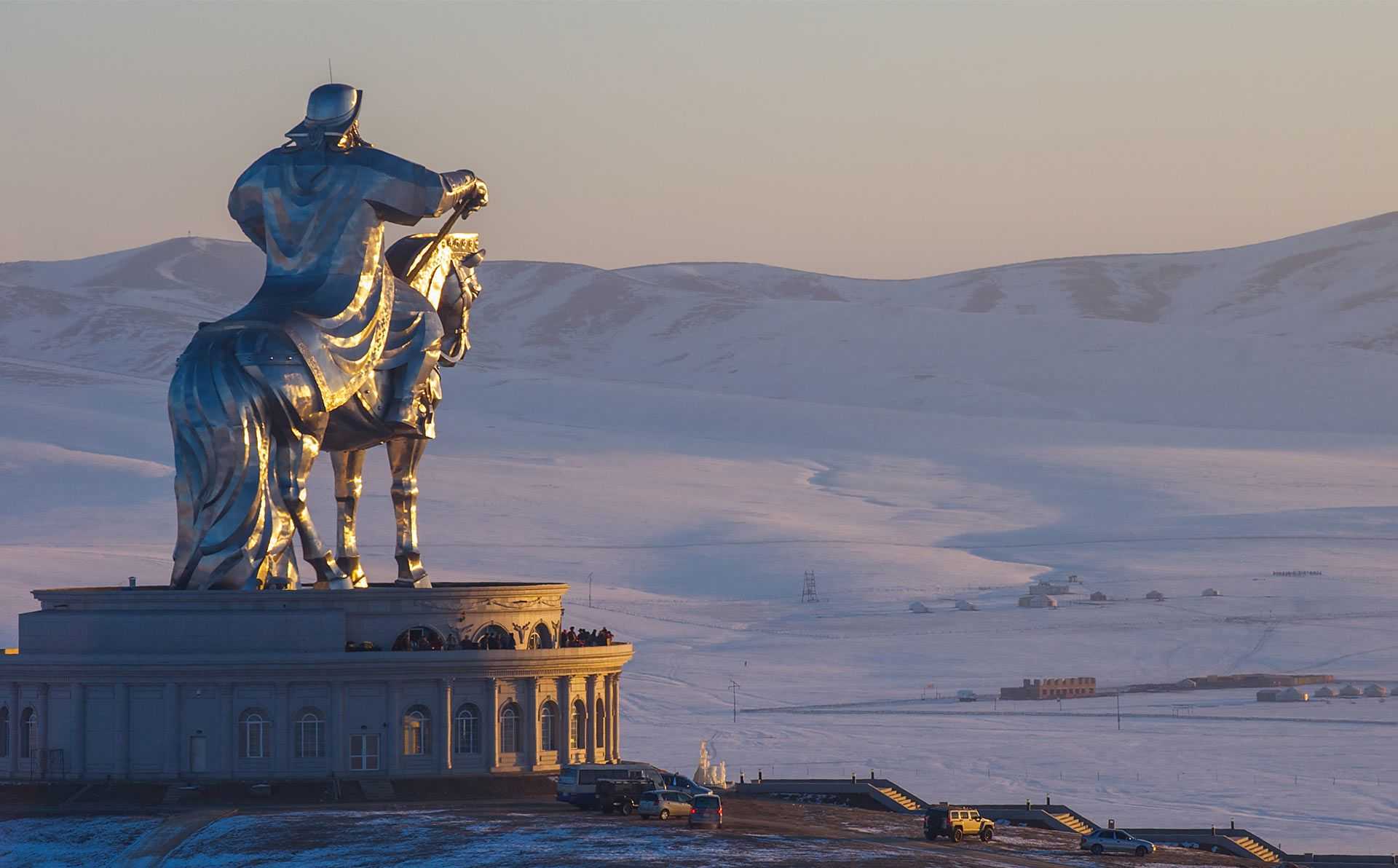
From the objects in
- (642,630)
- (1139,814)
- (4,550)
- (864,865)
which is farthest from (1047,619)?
(864,865)

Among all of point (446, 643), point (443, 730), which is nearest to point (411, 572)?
point (446, 643)

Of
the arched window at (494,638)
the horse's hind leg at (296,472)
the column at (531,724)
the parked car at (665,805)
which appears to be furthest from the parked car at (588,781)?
the horse's hind leg at (296,472)

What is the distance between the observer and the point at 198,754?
6069 cm

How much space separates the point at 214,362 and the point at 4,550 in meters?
99.2

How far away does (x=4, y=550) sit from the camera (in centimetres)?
15675

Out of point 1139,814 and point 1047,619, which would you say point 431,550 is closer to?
point 1047,619

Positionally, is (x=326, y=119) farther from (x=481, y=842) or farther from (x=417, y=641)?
(x=481, y=842)

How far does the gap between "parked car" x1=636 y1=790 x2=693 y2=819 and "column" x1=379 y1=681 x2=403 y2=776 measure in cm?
752

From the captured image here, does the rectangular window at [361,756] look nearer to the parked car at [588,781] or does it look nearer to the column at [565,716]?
the column at [565,716]

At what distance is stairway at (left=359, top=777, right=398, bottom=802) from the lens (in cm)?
5978

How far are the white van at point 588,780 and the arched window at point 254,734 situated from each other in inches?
263

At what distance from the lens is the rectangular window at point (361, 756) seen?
61.2 m

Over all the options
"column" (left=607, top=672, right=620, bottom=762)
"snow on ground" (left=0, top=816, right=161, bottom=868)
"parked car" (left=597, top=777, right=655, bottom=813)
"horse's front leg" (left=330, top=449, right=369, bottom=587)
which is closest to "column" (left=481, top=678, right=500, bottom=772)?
"column" (left=607, top=672, right=620, bottom=762)

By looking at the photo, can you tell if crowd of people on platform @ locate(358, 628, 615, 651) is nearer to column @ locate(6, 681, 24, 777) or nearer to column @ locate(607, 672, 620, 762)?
column @ locate(607, 672, 620, 762)
